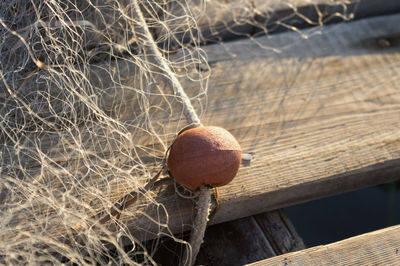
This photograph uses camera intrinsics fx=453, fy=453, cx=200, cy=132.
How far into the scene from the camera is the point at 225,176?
1474 mm

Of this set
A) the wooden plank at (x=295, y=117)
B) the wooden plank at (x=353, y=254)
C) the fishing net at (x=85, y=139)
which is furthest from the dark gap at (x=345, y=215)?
the fishing net at (x=85, y=139)

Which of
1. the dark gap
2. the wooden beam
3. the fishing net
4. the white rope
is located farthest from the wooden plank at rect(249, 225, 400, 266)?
the wooden beam

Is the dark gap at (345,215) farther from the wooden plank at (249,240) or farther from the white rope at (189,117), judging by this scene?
the white rope at (189,117)

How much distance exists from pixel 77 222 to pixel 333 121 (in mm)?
1117

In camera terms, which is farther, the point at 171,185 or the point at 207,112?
the point at 207,112

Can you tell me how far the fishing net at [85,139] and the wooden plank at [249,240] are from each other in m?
0.16

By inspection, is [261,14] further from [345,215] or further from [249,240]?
[249,240]

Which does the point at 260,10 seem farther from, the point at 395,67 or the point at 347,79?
the point at 395,67

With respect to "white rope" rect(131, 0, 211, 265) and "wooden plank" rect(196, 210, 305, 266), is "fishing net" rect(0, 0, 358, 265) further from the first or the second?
"wooden plank" rect(196, 210, 305, 266)

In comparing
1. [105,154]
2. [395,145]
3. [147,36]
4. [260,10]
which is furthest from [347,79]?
[105,154]

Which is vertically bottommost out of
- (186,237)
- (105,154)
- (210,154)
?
(186,237)

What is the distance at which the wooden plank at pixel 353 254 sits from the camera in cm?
138

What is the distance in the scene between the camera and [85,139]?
5.59 ft

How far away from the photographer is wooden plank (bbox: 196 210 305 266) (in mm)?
1625
